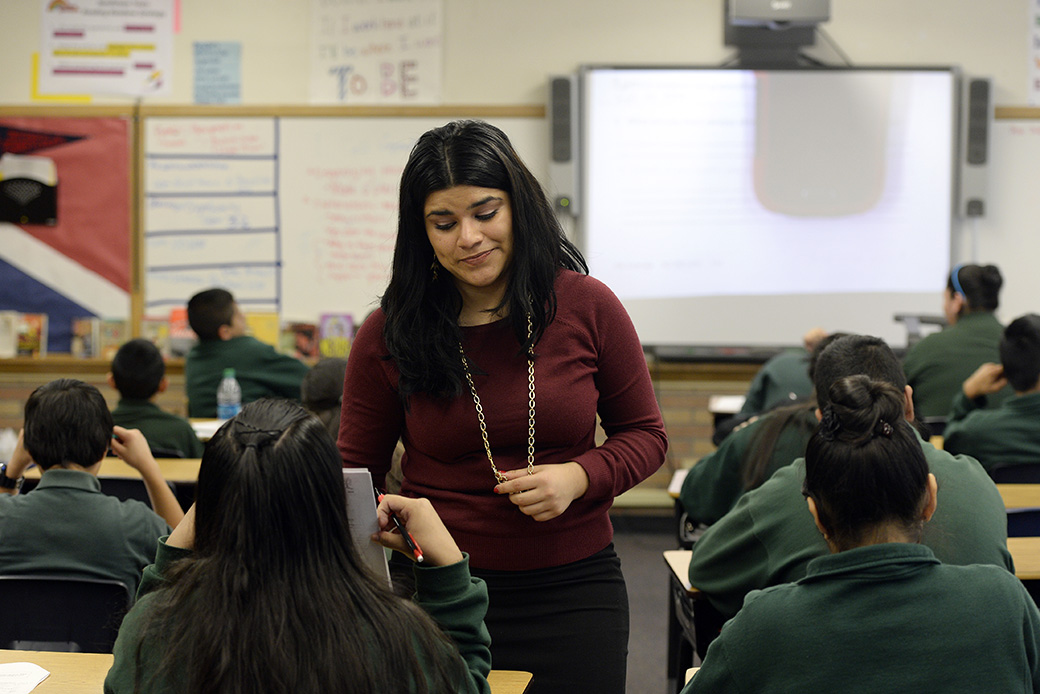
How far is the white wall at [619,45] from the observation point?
16.9ft

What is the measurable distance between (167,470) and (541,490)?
2.18 m

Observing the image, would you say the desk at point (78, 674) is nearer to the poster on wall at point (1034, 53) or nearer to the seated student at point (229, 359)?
the seated student at point (229, 359)

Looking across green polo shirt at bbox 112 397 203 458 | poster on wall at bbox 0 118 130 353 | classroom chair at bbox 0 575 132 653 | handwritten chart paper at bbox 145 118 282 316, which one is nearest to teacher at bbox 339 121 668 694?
classroom chair at bbox 0 575 132 653

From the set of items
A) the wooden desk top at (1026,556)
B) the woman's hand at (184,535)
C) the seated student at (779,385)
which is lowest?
the wooden desk top at (1026,556)

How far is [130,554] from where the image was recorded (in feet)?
6.72

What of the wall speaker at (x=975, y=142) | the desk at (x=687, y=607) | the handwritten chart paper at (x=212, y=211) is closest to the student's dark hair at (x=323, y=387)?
the desk at (x=687, y=607)

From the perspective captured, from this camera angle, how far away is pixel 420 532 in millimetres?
1195

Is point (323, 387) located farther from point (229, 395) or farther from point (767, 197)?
point (767, 197)

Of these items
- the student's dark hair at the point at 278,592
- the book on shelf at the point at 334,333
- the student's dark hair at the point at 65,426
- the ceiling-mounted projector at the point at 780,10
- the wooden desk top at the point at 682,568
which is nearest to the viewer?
the student's dark hair at the point at 278,592

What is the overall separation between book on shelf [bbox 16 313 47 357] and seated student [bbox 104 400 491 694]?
4849mm

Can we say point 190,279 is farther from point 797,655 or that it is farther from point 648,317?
point 797,655

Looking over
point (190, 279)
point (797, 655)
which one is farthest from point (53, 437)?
point (190, 279)

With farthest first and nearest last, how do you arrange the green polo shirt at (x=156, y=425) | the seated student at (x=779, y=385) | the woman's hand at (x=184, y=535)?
the seated student at (x=779, y=385) < the green polo shirt at (x=156, y=425) < the woman's hand at (x=184, y=535)

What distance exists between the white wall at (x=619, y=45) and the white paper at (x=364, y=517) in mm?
4311
